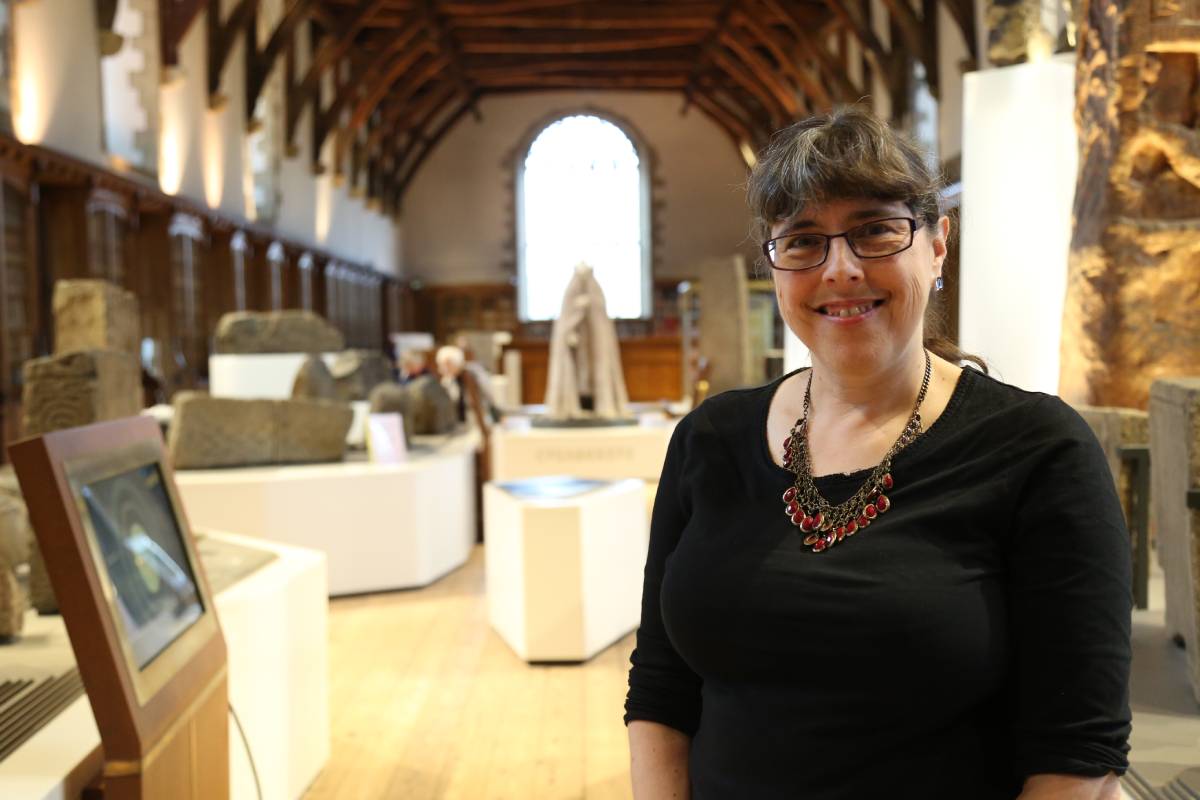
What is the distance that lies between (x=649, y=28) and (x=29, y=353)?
12913mm

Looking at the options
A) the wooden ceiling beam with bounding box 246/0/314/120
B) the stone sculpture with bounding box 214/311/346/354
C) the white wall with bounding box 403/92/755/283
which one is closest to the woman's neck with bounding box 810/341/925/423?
the stone sculpture with bounding box 214/311/346/354

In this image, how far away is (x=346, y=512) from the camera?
613 cm

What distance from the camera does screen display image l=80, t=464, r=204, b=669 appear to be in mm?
1940

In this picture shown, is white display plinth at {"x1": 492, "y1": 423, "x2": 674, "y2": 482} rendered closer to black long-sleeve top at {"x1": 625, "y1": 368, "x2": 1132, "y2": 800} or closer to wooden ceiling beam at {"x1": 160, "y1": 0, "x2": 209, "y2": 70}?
wooden ceiling beam at {"x1": 160, "y1": 0, "x2": 209, "y2": 70}

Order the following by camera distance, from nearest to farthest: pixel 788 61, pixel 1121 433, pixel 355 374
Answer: pixel 1121 433 < pixel 355 374 < pixel 788 61

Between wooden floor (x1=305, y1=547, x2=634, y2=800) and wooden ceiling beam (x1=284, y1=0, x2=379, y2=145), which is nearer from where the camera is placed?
wooden floor (x1=305, y1=547, x2=634, y2=800)

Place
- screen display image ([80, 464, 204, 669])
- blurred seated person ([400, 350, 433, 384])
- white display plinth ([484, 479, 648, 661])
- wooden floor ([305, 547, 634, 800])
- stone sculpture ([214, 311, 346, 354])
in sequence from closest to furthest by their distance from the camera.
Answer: screen display image ([80, 464, 204, 669]) < wooden floor ([305, 547, 634, 800]) < white display plinth ([484, 479, 648, 661]) < blurred seated person ([400, 350, 433, 384]) < stone sculpture ([214, 311, 346, 354])

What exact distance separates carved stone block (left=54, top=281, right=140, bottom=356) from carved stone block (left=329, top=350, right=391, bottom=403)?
285 centimetres

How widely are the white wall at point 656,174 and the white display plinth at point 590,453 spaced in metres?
16.0

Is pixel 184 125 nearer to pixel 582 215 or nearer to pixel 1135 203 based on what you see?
pixel 1135 203

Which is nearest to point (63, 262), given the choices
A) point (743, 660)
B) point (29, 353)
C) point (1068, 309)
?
point (29, 353)

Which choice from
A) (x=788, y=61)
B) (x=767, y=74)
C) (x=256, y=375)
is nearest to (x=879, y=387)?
(x=256, y=375)

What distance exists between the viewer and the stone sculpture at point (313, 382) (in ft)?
25.8

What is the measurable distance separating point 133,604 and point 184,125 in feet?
37.3
